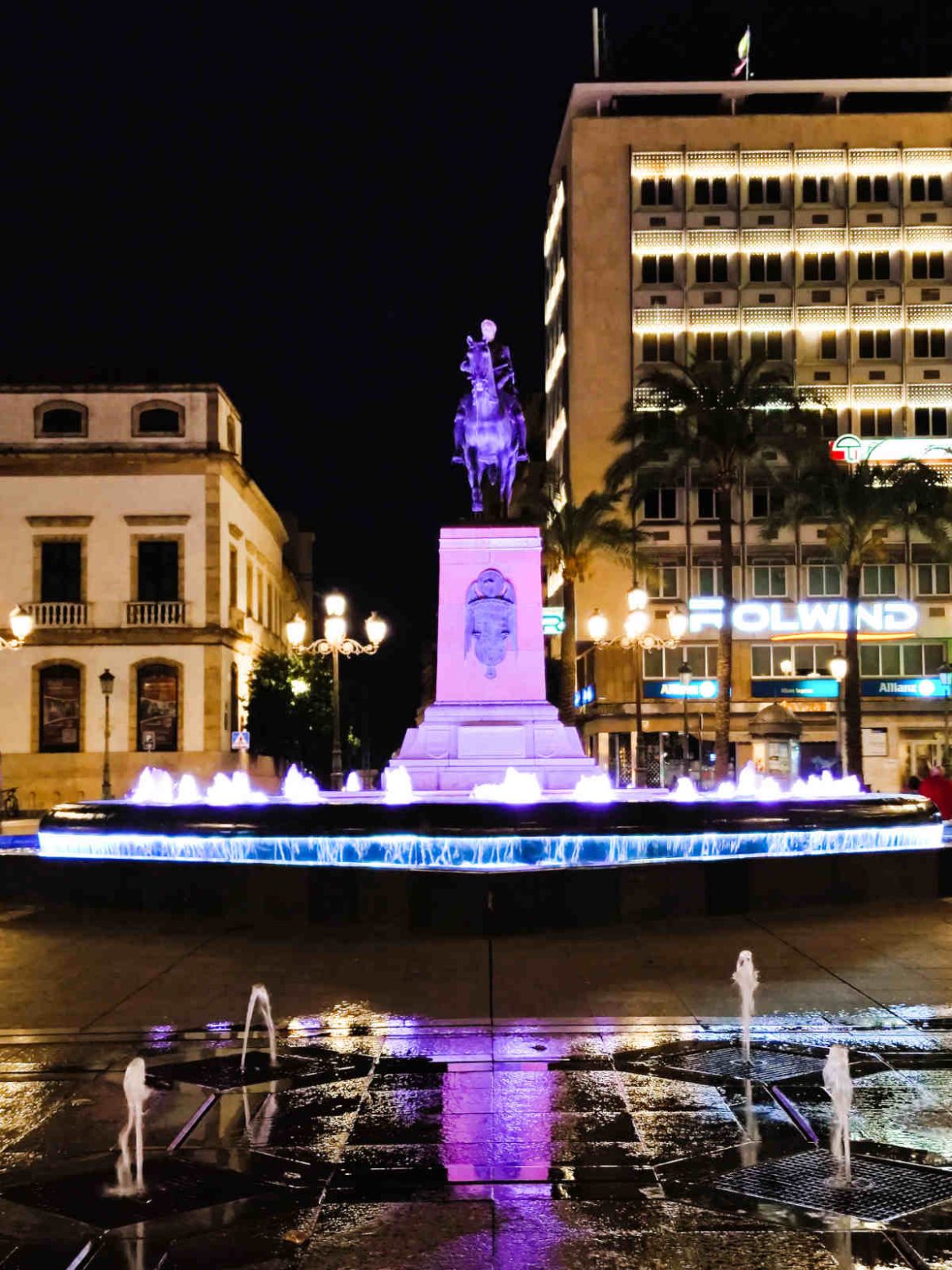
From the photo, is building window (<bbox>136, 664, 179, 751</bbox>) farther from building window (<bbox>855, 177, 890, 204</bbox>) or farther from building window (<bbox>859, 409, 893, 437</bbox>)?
building window (<bbox>855, 177, 890, 204</bbox>)

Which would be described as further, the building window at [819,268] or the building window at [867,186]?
the building window at [867,186]

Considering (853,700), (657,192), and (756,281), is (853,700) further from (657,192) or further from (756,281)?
(657,192)

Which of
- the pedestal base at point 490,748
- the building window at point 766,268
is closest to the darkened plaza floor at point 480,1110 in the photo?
the pedestal base at point 490,748

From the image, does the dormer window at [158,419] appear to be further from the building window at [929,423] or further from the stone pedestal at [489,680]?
the building window at [929,423]

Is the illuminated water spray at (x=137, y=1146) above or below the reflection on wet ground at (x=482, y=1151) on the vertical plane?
above

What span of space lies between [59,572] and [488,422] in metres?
32.3

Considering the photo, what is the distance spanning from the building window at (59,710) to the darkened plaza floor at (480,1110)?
3946 cm

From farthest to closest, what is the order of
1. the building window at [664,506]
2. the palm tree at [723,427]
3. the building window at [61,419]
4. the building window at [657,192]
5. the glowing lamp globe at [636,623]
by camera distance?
the building window at [657,192]
the building window at [664,506]
the building window at [61,419]
the palm tree at [723,427]
the glowing lamp globe at [636,623]

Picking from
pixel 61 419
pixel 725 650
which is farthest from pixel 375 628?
pixel 61 419

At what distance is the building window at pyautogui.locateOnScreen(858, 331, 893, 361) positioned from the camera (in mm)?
69562

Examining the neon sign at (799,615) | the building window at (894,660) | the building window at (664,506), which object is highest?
the building window at (664,506)

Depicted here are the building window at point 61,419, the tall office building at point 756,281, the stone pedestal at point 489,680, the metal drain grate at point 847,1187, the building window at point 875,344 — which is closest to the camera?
the metal drain grate at point 847,1187

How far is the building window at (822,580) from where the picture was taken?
67.8m

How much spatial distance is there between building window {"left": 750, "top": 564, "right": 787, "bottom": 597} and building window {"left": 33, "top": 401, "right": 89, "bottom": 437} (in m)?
30.5
